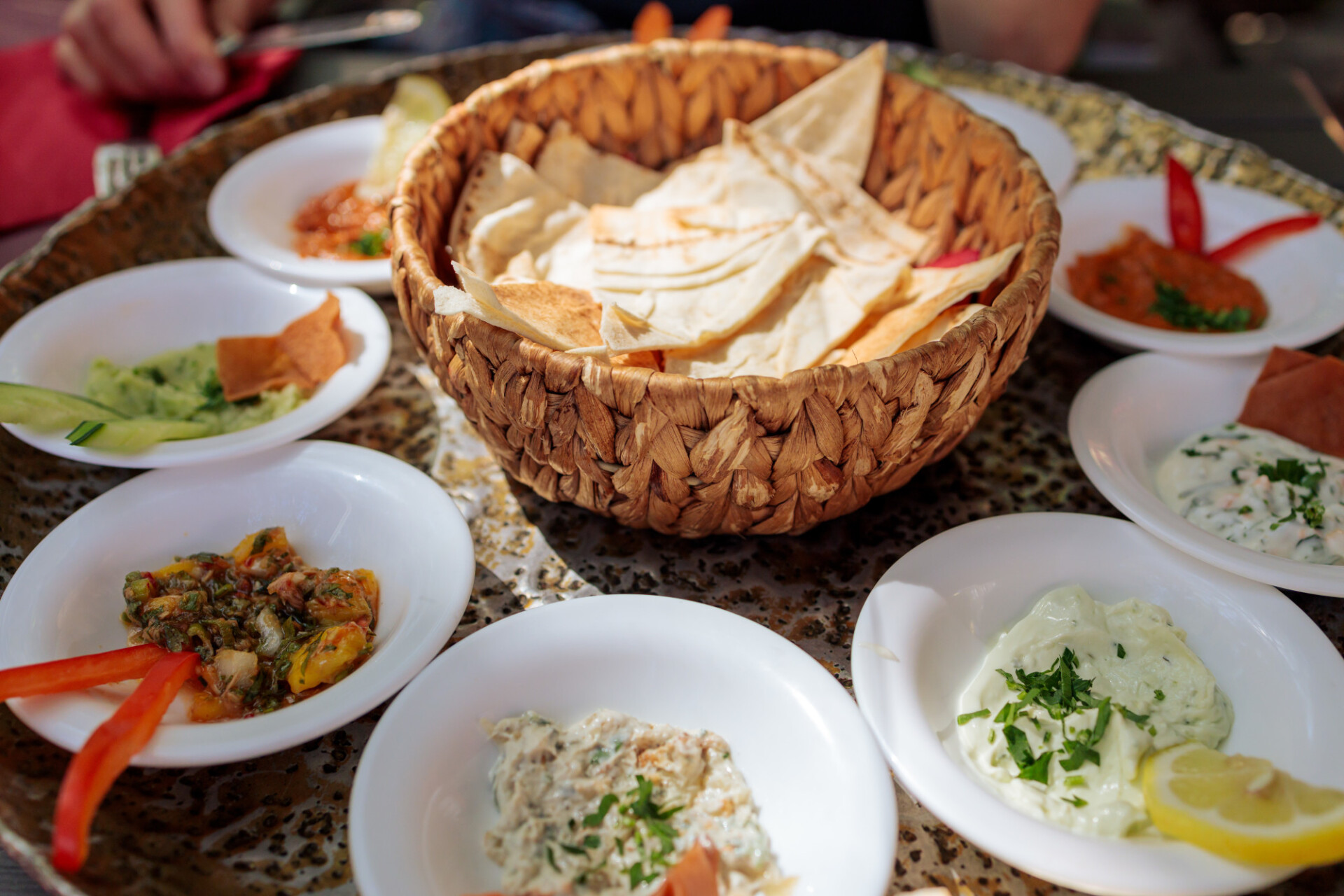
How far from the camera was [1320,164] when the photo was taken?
2518 millimetres

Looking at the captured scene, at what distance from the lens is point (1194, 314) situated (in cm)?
176

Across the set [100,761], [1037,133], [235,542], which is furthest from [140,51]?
[1037,133]

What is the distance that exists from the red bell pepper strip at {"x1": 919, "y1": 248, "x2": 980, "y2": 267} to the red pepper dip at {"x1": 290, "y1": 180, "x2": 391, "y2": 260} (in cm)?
117

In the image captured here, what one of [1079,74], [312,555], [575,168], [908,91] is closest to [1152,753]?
[312,555]

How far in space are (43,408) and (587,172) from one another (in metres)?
1.08

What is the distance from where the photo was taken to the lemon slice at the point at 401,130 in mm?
2182

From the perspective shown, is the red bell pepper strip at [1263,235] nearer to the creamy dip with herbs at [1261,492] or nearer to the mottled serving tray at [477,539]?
the mottled serving tray at [477,539]

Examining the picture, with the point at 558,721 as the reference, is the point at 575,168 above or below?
above

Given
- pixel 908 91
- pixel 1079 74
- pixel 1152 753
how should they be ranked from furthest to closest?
1. pixel 1079 74
2. pixel 908 91
3. pixel 1152 753

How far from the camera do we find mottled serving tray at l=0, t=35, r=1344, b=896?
1019 millimetres

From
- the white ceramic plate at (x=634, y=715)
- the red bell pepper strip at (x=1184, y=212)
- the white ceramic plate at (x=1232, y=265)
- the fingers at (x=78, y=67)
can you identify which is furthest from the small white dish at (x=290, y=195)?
the red bell pepper strip at (x=1184, y=212)

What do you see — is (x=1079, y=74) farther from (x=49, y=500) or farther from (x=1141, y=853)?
(x=49, y=500)

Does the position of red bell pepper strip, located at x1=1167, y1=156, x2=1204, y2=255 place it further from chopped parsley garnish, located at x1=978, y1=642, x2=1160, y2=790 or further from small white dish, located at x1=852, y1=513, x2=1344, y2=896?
chopped parsley garnish, located at x1=978, y1=642, x2=1160, y2=790

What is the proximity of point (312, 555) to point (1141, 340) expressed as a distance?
150cm
